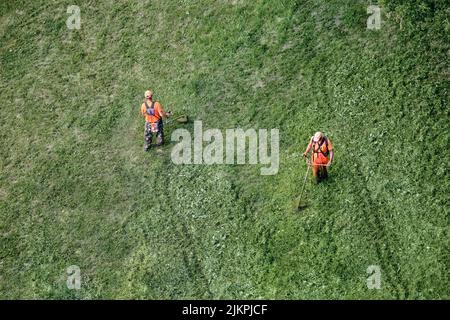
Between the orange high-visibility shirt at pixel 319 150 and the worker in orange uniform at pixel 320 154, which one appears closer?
the worker in orange uniform at pixel 320 154

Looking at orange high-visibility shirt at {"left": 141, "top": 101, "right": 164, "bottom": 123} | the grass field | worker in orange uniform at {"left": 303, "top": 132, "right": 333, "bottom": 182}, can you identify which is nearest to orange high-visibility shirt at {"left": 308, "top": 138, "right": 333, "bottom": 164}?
worker in orange uniform at {"left": 303, "top": 132, "right": 333, "bottom": 182}

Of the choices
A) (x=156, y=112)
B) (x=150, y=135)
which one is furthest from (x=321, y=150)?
(x=150, y=135)

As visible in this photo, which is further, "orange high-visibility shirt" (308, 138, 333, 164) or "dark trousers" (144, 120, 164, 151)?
"dark trousers" (144, 120, 164, 151)

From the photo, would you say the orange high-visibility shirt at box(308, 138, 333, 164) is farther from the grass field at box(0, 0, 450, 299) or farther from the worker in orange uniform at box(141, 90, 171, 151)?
the worker in orange uniform at box(141, 90, 171, 151)

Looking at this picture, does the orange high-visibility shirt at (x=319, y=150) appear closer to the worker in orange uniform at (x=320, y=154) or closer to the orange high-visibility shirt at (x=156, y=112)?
the worker in orange uniform at (x=320, y=154)

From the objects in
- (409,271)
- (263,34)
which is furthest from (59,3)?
(409,271)

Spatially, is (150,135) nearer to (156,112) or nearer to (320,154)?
(156,112)

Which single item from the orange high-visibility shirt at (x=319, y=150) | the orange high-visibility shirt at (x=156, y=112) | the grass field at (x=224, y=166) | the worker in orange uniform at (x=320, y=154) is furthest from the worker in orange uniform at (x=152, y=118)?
the orange high-visibility shirt at (x=319, y=150)
